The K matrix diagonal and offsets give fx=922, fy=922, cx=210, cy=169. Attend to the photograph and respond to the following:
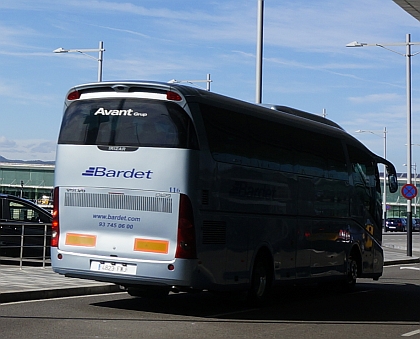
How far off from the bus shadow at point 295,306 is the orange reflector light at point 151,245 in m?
Answer: 1.07

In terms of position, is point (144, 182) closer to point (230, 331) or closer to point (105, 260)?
point (105, 260)

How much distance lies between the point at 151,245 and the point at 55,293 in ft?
9.22

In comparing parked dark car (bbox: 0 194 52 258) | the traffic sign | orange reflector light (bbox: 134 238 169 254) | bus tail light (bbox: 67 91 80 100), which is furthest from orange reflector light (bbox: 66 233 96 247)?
the traffic sign

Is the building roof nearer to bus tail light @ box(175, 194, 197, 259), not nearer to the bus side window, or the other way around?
the bus side window

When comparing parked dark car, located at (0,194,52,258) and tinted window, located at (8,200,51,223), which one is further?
tinted window, located at (8,200,51,223)

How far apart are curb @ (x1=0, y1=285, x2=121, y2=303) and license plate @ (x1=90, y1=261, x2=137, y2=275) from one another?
5.14 feet

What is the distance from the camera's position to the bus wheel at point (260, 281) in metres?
15.1

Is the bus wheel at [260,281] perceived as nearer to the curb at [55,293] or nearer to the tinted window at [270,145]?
the tinted window at [270,145]

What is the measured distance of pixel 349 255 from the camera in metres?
19.8

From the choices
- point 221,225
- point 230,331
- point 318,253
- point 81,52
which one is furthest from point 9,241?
point 81,52

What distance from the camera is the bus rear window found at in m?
13.3

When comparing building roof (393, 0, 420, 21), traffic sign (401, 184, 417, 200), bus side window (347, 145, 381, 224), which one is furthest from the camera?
traffic sign (401, 184, 417, 200)

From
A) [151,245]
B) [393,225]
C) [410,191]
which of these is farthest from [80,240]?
[393,225]

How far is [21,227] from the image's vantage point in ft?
72.4
